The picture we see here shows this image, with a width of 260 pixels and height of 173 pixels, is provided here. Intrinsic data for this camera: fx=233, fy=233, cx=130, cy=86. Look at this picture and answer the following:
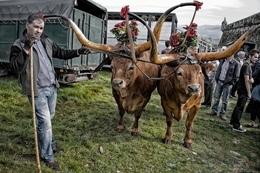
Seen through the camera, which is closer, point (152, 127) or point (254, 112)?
point (152, 127)

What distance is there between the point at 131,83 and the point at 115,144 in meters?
1.22

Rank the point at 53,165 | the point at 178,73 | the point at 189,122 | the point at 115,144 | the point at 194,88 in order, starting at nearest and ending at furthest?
the point at 53,165 → the point at 194,88 → the point at 178,73 → the point at 115,144 → the point at 189,122

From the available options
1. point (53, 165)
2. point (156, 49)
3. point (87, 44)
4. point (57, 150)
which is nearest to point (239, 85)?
point (156, 49)

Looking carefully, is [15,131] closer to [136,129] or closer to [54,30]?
[136,129]

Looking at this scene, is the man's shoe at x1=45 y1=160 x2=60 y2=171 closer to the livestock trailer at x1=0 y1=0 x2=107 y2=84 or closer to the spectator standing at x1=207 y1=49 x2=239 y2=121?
the livestock trailer at x1=0 y1=0 x2=107 y2=84

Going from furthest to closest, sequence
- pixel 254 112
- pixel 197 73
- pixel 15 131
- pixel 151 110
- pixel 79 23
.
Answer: pixel 79 23, pixel 151 110, pixel 254 112, pixel 15 131, pixel 197 73

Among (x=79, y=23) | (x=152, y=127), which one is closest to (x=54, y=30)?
(x=79, y=23)

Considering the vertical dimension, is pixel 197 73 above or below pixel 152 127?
above

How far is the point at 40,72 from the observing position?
3.31 meters

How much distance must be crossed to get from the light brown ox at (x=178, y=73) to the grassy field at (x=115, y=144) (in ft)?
1.79

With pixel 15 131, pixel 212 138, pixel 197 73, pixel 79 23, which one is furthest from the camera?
pixel 79 23

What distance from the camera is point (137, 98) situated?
483 centimetres

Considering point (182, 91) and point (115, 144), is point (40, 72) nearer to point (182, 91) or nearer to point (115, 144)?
point (115, 144)

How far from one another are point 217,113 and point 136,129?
3708 mm
